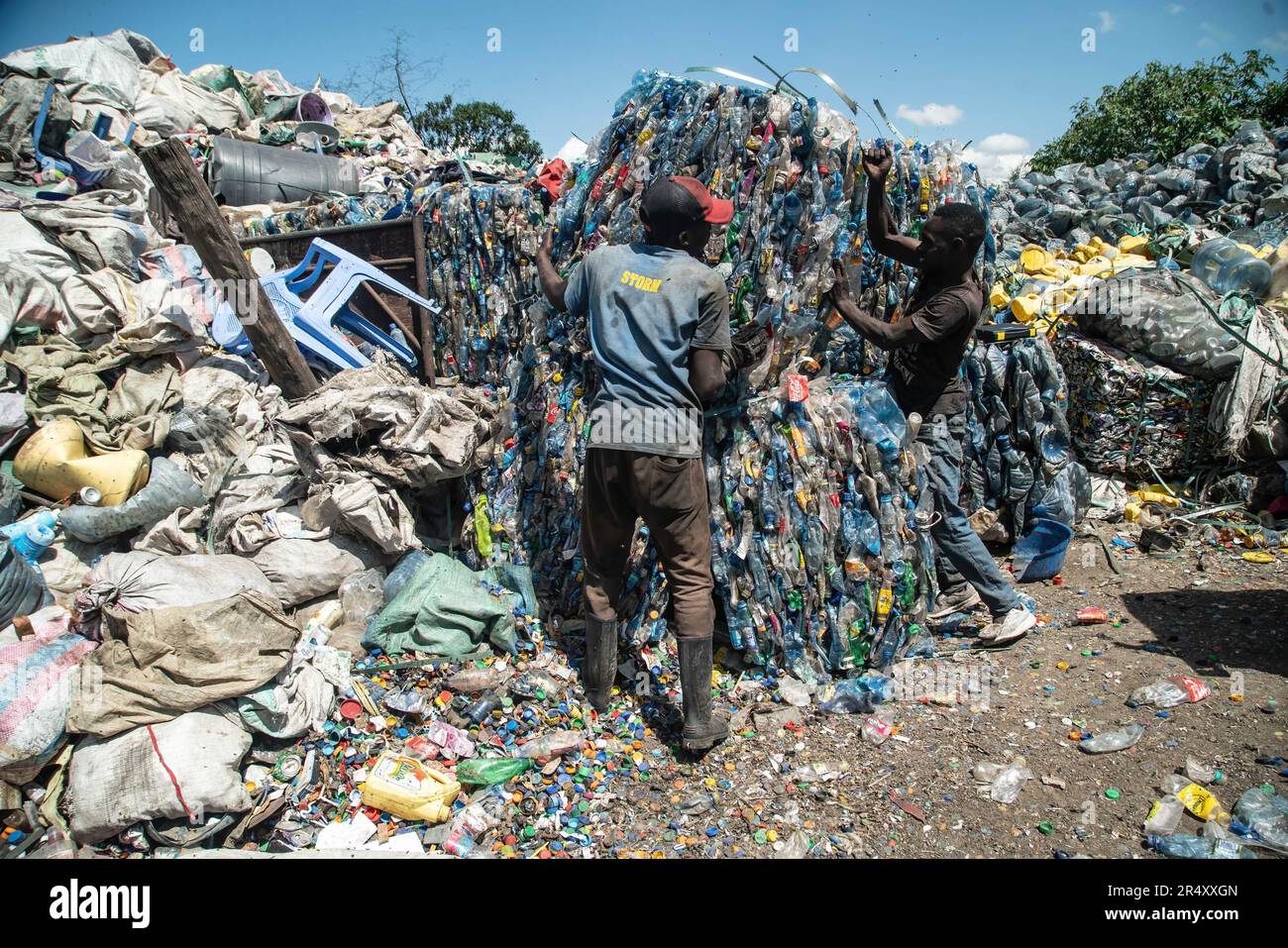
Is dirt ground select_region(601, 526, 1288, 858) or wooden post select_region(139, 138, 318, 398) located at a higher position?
wooden post select_region(139, 138, 318, 398)

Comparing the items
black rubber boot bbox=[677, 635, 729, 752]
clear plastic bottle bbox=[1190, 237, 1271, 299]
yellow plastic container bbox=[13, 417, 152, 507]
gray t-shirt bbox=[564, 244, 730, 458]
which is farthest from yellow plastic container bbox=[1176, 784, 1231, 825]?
yellow plastic container bbox=[13, 417, 152, 507]

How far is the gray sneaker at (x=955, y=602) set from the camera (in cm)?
353

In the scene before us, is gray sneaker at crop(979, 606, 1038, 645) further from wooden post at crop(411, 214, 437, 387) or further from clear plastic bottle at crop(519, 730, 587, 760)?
wooden post at crop(411, 214, 437, 387)

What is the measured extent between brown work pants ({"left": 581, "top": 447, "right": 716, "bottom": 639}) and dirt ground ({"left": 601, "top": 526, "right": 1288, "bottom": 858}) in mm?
569

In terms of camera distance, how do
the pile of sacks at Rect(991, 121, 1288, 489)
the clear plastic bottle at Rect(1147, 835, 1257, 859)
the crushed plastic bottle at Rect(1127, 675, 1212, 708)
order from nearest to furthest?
1. the clear plastic bottle at Rect(1147, 835, 1257, 859)
2. the crushed plastic bottle at Rect(1127, 675, 1212, 708)
3. the pile of sacks at Rect(991, 121, 1288, 489)

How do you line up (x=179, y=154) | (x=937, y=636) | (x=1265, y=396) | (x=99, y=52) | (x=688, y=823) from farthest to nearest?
(x=99, y=52) → (x=1265, y=396) → (x=179, y=154) → (x=937, y=636) → (x=688, y=823)

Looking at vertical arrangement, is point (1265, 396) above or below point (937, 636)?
above

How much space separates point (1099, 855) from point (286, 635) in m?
2.77

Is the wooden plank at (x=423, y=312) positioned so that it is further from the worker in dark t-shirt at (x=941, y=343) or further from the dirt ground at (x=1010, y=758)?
the dirt ground at (x=1010, y=758)

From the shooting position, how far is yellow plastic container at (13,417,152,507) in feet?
11.6

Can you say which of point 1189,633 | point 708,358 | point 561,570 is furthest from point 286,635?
point 1189,633

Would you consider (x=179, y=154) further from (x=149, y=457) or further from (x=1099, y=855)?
(x=1099, y=855)

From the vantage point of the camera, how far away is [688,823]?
243 centimetres

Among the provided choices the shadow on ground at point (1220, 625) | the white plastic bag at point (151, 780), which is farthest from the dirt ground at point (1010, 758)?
the white plastic bag at point (151, 780)
